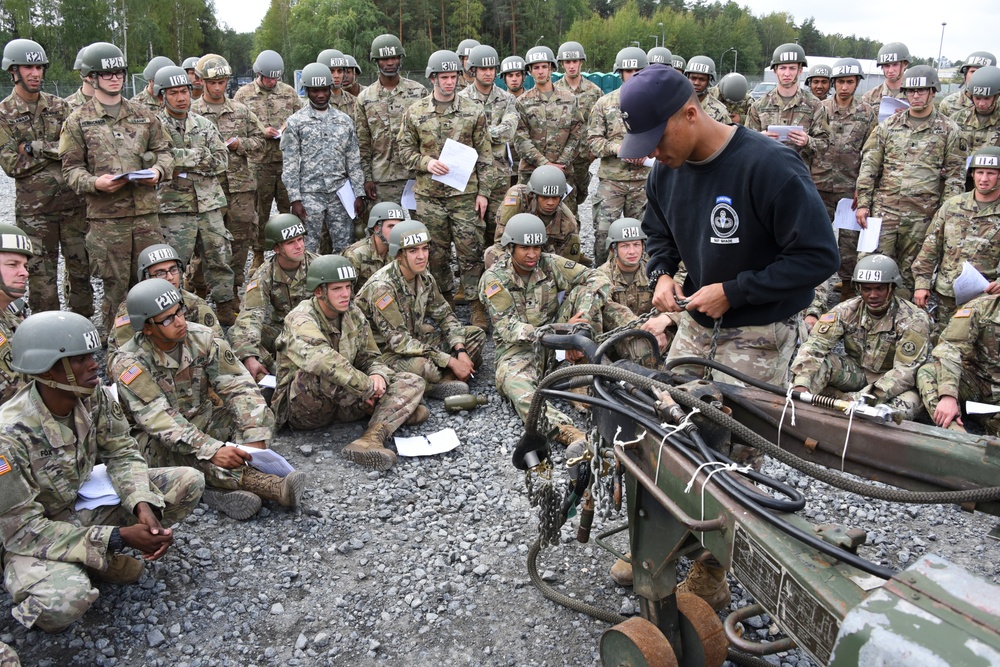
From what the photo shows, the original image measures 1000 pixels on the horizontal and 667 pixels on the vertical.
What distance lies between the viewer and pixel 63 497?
12.9 ft

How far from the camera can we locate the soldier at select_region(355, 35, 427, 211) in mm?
8859

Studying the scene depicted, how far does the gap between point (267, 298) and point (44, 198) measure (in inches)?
86.1

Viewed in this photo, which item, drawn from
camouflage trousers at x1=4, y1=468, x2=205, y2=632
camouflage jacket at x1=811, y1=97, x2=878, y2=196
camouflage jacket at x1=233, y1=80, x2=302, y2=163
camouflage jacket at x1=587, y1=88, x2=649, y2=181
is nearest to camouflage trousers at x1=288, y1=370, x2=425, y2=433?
camouflage trousers at x1=4, y1=468, x2=205, y2=632

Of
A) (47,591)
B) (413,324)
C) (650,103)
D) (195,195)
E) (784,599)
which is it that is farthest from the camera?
(195,195)

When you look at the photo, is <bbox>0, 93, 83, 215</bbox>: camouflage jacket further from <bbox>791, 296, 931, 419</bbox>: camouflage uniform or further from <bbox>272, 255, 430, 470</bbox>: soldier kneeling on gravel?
<bbox>791, 296, 931, 419</bbox>: camouflage uniform

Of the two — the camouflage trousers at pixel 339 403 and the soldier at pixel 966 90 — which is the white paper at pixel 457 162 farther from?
the soldier at pixel 966 90

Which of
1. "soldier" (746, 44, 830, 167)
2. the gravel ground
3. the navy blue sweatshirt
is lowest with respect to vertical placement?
the gravel ground

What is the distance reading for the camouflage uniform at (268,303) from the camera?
652 cm

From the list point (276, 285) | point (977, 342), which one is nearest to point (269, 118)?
point (276, 285)

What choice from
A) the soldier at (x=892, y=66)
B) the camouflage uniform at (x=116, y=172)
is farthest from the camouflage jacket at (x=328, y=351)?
the soldier at (x=892, y=66)

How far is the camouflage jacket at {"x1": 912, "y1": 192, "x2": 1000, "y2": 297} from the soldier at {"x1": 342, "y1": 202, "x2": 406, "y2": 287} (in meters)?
4.62

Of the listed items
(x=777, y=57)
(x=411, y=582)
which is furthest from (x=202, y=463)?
(x=777, y=57)

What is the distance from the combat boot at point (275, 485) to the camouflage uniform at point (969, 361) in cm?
427

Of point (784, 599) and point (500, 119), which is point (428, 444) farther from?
point (500, 119)
